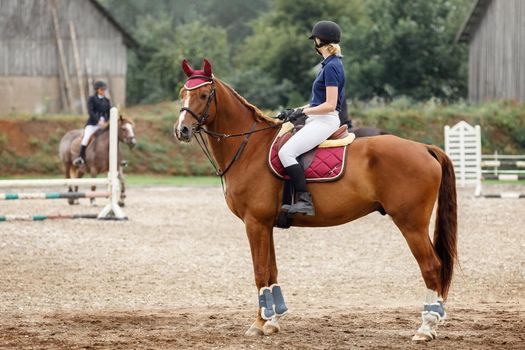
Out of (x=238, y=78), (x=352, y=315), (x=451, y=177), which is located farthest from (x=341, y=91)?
(x=238, y=78)

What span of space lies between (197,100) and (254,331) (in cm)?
214

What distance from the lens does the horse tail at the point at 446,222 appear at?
9.55 m

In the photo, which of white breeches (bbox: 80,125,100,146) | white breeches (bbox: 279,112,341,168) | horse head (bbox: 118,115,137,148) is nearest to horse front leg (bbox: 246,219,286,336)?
white breeches (bbox: 279,112,341,168)

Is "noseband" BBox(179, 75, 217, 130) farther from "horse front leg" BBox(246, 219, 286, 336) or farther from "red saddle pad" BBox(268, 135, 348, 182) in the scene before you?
"horse front leg" BBox(246, 219, 286, 336)

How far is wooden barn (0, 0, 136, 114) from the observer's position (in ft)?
163

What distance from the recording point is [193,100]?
9.55 m

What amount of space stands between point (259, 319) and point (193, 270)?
4.66 m

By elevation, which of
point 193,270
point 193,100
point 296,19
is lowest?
point 193,270

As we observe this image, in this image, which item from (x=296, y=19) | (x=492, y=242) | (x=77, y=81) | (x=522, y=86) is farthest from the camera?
(x=296, y=19)

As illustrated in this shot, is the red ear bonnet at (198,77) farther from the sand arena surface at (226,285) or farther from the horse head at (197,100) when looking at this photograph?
the sand arena surface at (226,285)

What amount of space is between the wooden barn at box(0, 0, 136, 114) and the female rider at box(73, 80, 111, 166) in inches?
1012

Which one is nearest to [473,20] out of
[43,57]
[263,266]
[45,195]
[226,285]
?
[43,57]

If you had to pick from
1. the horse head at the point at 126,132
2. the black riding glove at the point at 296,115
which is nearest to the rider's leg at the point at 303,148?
the black riding glove at the point at 296,115

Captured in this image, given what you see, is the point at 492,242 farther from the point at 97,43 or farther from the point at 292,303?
the point at 97,43
